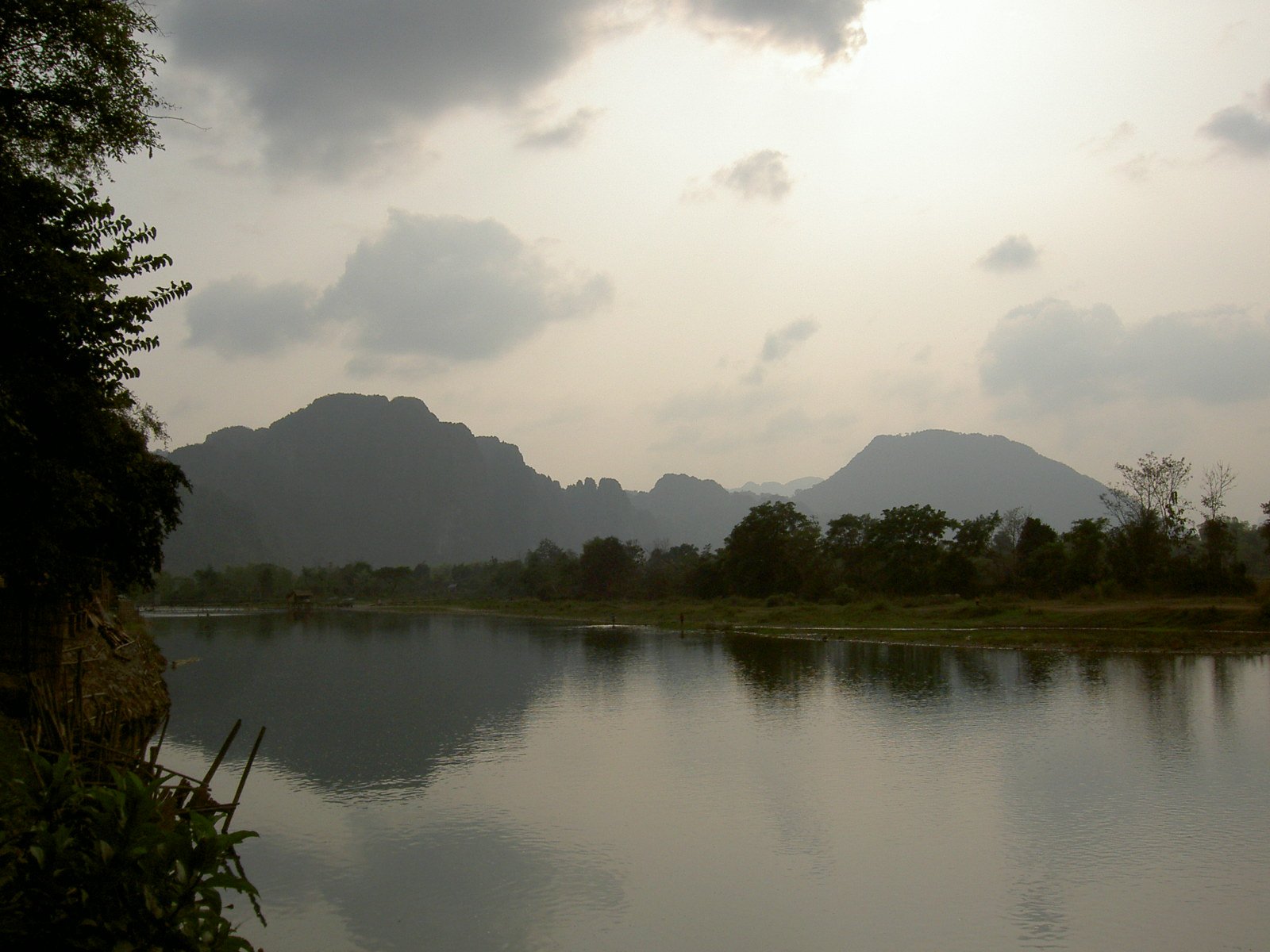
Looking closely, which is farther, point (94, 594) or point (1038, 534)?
point (1038, 534)

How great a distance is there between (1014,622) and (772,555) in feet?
106

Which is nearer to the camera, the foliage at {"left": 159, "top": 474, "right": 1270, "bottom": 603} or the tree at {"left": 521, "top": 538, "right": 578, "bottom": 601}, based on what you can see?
the foliage at {"left": 159, "top": 474, "right": 1270, "bottom": 603}

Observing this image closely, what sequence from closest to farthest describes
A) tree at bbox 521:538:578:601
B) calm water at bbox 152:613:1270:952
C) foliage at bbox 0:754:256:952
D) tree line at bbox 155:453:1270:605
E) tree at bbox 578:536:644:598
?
foliage at bbox 0:754:256:952 < calm water at bbox 152:613:1270:952 < tree line at bbox 155:453:1270:605 < tree at bbox 578:536:644:598 < tree at bbox 521:538:578:601

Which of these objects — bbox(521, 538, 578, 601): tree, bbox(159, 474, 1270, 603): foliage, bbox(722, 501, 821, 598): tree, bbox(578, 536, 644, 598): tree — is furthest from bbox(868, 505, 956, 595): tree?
bbox(521, 538, 578, 601): tree

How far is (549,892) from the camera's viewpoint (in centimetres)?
1096

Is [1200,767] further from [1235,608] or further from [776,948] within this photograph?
[1235,608]

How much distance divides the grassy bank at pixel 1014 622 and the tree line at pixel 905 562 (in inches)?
130

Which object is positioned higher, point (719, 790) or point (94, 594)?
point (94, 594)

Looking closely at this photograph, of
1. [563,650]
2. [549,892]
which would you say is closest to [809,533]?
[563,650]

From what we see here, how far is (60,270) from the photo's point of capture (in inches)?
436

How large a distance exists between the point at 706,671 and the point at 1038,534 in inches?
1287

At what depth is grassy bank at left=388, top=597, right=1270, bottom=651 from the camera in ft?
113

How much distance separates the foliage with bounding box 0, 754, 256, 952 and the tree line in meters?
45.9

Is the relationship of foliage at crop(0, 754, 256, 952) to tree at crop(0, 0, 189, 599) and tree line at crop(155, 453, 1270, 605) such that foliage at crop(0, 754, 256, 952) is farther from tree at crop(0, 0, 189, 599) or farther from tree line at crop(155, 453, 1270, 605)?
tree line at crop(155, 453, 1270, 605)
